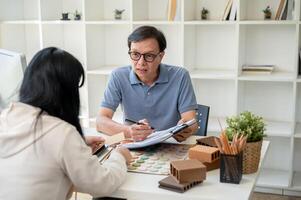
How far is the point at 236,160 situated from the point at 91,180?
54 centimetres

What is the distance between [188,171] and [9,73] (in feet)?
3.08

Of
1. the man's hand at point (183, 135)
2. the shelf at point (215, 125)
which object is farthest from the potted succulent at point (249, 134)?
the shelf at point (215, 125)

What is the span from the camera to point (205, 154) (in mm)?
1746

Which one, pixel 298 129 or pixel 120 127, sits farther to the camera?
pixel 298 129

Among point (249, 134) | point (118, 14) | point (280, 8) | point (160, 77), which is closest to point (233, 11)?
point (280, 8)

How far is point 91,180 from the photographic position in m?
1.46

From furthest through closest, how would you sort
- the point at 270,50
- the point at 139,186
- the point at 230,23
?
the point at 270,50
the point at 230,23
the point at 139,186

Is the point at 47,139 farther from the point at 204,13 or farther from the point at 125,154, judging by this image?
the point at 204,13

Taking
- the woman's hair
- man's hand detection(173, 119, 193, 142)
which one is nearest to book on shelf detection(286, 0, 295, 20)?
man's hand detection(173, 119, 193, 142)

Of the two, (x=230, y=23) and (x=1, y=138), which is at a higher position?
(x=230, y=23)

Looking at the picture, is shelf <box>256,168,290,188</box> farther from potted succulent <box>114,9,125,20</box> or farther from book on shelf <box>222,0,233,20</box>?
potted succulent <box>114,9,125,20</box>

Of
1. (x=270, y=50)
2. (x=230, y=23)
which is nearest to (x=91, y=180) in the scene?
(x=230, y=23)

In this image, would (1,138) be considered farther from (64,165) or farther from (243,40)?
(243,40)

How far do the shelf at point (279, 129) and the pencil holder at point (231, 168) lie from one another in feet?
5.71
